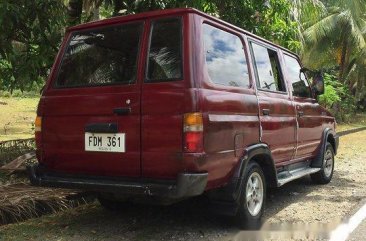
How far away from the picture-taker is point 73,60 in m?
5.35

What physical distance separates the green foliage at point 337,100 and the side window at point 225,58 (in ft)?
56.8

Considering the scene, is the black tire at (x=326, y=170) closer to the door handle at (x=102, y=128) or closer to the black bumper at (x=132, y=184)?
the black bumper at (x=132, y=184)

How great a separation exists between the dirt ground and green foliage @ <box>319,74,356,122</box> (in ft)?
50.4

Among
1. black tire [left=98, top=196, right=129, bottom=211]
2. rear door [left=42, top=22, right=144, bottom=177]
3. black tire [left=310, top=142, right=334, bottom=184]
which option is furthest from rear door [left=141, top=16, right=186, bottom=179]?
black tire [left=310, top=142, right=334, bottom=184]

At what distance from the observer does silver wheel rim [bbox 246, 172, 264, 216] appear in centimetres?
540

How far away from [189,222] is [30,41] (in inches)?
148

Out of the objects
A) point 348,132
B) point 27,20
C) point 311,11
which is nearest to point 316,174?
point 27,20

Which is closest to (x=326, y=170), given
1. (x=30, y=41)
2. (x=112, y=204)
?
(x=112, y=204)

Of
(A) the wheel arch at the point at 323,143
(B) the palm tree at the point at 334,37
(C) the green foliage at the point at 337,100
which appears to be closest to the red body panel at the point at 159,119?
(A) the wheel arch at the point at 323,143

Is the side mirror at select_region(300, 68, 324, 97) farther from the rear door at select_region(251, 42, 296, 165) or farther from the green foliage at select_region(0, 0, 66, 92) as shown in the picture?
the green foliage at select_region(0, 0, 66, 92)

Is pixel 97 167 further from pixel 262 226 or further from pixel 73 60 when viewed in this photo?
pixel 262 226

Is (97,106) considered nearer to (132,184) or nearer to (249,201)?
(132,184)

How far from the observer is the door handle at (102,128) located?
4742 mm

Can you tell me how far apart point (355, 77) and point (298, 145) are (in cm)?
3038
